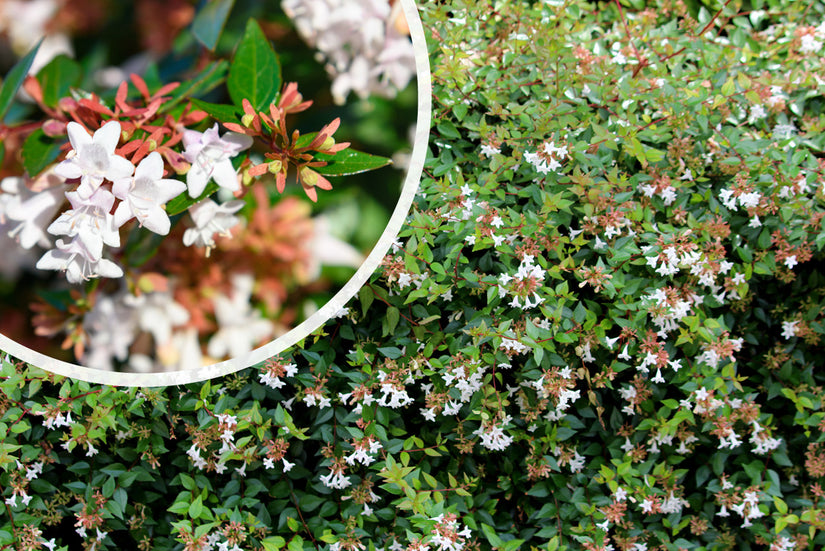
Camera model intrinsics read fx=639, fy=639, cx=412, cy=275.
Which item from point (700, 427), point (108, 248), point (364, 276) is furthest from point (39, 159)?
point (700, 427)

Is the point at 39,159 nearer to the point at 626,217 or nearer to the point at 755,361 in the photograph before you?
the point at 626,217

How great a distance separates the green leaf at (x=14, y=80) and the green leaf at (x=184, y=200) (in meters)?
0.19

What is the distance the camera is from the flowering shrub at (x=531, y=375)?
1531mm

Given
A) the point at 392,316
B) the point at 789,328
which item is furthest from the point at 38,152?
the point at 789,328

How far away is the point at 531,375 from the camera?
1.51m

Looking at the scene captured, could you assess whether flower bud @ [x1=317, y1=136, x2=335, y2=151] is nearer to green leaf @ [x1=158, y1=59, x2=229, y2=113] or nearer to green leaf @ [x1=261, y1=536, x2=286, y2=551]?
green leaf @ [x1=158, y1=59, x2=229, y2=113]

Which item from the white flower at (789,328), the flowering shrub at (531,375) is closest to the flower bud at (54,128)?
the flowering shrub at (531,375)

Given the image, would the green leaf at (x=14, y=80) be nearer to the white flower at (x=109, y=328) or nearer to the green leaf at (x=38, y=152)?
the green leaf at (x=38, y=152)

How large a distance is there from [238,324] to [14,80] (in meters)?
0.35

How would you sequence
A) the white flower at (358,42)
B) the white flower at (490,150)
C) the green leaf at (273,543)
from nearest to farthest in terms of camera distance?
the white flower at (358,42) → the green leaf at (273,543) → the white flower at (490,150)

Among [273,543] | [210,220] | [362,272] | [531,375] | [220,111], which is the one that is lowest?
[273,543]

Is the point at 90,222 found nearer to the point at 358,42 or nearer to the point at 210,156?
the point at 210,156

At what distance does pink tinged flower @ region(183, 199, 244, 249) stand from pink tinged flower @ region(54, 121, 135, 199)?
0.10 meters

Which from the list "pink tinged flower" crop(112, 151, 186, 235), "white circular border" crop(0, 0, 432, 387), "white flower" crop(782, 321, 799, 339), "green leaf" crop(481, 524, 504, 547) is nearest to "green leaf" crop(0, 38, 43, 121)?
"pink tinged flower" crop(112, 151, 186, 235)
